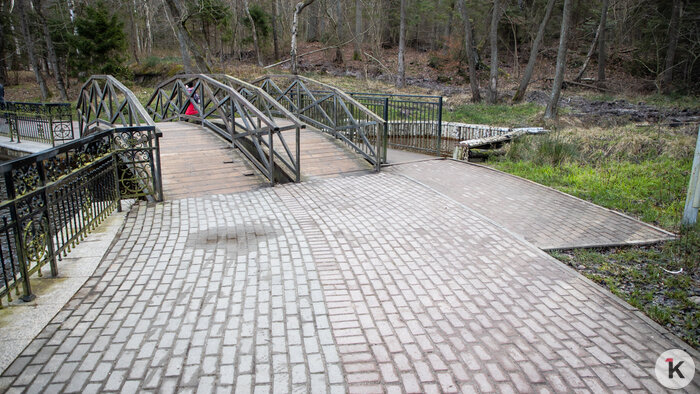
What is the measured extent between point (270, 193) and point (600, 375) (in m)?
5.75

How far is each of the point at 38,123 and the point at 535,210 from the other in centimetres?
1506

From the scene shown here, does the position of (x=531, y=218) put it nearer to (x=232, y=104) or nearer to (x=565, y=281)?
(x=565, y=281)

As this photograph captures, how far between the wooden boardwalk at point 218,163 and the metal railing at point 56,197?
897 mm

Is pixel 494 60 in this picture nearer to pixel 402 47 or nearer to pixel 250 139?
pixel 402 47

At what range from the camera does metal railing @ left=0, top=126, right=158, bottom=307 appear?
4238mm

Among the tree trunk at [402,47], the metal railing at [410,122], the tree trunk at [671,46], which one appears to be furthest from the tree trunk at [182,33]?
the tree trunk at [671,46]

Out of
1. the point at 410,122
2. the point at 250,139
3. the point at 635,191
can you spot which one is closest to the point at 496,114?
the point at 410,122

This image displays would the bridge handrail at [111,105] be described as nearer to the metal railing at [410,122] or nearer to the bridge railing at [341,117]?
the bridge railing at [341,117]

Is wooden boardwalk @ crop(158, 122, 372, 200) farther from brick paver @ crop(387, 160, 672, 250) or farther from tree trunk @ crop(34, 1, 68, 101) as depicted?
tree trunk @ crop(34, 1, 68, 101)

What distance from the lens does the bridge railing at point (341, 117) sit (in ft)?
33.5

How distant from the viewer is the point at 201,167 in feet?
30.1

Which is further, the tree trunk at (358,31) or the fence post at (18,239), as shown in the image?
the tree trunk at (358,31)

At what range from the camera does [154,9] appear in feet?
121

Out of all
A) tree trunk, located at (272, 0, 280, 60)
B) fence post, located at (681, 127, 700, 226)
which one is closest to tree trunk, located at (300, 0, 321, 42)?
tree trunk, located at (272, 0, 280, 60)
